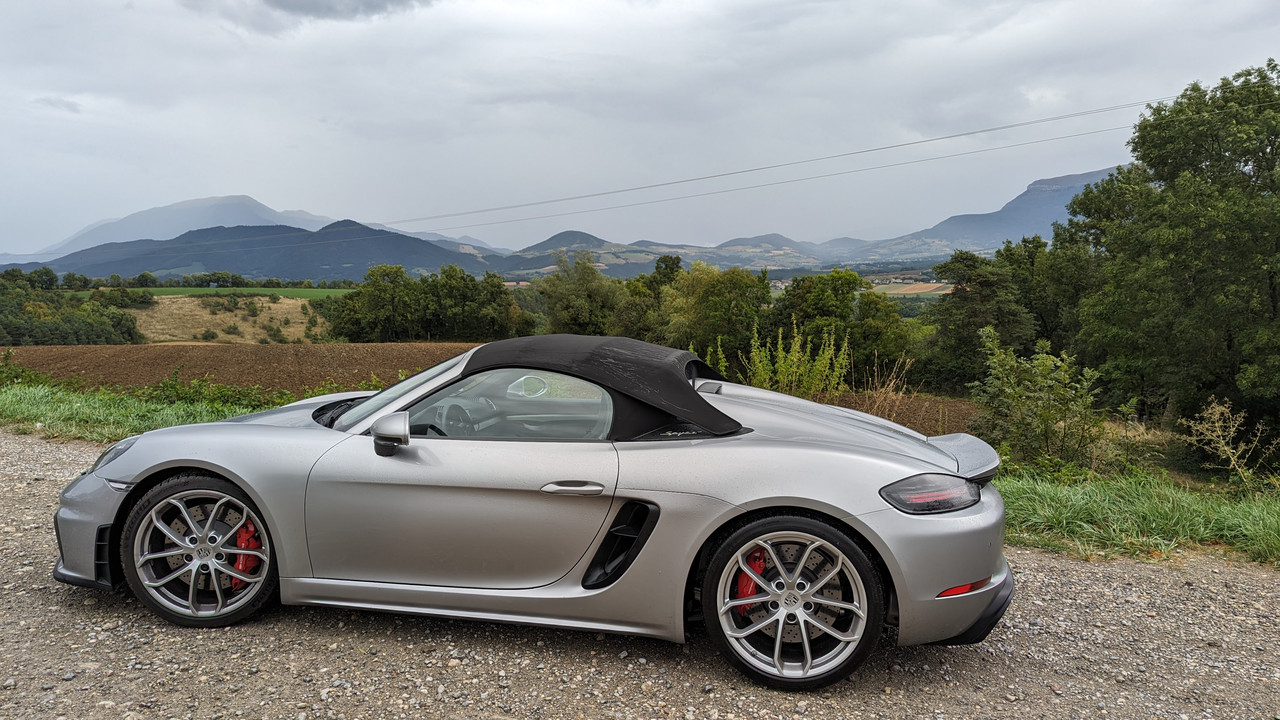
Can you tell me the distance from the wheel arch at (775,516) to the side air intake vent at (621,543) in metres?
0.22

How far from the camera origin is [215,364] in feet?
67.2

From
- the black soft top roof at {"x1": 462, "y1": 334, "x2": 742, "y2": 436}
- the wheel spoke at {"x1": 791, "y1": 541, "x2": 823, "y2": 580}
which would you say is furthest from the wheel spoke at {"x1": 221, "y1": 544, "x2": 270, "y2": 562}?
the wheel spoke at {"x1": 791, "y1": 541, "x2": 823, "y2": 580}

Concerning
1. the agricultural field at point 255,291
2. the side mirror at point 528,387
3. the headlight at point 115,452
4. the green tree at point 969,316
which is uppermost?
the agricultural field at point 255,291

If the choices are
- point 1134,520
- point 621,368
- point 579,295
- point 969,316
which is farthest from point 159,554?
point 579,295

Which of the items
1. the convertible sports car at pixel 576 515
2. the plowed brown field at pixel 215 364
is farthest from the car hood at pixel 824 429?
the plowed brown field at pixel 215 364

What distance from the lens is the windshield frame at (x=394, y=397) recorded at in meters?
3.11

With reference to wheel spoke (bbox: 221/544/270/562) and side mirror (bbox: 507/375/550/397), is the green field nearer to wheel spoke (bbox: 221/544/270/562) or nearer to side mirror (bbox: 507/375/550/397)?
wheel spoke (bbox: 221/544/270/562)

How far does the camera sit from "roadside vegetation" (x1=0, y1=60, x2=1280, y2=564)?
18.5 ft

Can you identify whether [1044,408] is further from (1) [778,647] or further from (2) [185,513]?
(2) [185,513]

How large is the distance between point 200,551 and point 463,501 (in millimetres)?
1254

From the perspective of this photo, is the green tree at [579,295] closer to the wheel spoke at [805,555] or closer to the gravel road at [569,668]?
the gravel road at [569,668]

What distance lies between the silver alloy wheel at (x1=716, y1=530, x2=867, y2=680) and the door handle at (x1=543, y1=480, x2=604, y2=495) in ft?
1.86

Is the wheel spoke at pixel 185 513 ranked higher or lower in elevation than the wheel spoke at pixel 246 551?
higher

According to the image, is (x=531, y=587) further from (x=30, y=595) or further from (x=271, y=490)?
(x=30, y=595)
